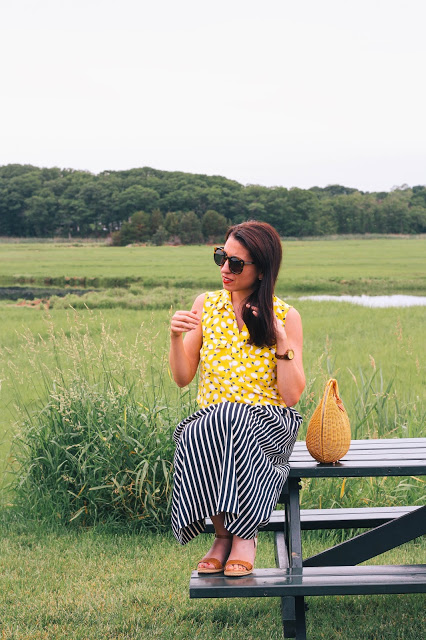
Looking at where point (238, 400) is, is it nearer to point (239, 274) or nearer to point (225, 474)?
point (225, 474)

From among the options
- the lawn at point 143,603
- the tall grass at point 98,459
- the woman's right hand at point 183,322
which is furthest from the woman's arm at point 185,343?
the tall grass at point 98,459

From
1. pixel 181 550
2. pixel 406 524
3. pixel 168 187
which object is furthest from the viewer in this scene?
pixel 168 187

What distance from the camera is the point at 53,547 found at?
14.0ft

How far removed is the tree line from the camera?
69.8 meters

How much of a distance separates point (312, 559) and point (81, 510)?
1713 millimetres

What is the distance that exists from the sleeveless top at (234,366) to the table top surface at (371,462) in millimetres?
308

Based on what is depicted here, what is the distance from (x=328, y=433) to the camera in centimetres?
303

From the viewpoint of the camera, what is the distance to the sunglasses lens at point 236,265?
3153 mm

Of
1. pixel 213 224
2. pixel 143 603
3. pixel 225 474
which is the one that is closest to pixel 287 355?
pixel 225 474

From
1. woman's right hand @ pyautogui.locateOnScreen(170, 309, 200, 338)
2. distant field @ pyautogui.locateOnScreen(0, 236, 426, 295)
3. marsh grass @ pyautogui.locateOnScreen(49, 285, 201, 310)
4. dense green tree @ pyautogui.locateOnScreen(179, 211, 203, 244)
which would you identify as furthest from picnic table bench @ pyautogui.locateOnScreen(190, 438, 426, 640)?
dense green tree @ pyautogui.locateOnScreen(179, 211, 203, 244)

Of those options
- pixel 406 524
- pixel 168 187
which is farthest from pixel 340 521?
pixel 168 187

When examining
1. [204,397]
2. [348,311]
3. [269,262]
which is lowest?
[348,311]

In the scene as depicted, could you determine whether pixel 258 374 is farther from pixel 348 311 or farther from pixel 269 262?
pixel 348 311

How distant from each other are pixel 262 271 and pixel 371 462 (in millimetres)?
906
